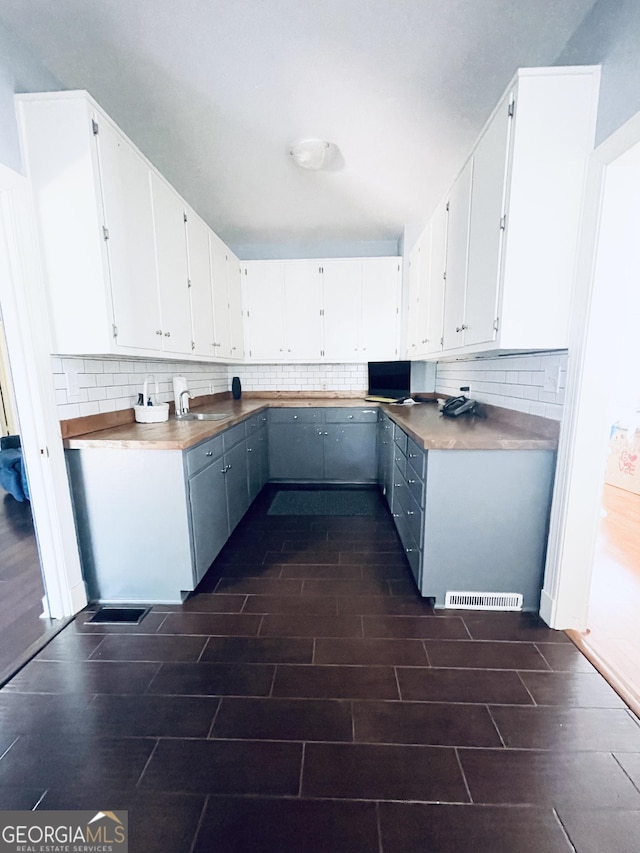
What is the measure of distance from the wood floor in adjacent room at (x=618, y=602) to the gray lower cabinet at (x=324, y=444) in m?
2.01

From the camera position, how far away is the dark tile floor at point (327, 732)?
97 cm

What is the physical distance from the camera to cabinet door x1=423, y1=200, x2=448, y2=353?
2439mm

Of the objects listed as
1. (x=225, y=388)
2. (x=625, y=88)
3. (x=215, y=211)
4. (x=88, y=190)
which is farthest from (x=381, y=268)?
(x=88, y=190)

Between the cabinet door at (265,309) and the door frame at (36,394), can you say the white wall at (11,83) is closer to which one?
the door frame at (36,394)

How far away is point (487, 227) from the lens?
1.70 m

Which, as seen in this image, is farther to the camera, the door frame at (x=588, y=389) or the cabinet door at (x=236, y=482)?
the cabinet door at (x=236, y=482)

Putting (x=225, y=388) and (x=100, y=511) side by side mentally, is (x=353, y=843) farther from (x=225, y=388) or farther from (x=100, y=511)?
(x=225, y=388)

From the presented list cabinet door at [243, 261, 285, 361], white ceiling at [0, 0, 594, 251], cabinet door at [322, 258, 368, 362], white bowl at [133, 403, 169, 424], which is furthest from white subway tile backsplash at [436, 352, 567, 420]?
white bowl at [133, 403, 169, 424]

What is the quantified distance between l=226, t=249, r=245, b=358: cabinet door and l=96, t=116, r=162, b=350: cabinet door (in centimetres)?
149

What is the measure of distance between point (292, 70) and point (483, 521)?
2446 mm

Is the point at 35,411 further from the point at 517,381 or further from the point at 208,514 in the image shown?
the point at 517,381

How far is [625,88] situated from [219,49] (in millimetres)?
1684

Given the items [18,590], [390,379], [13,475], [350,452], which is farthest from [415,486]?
[13,475]

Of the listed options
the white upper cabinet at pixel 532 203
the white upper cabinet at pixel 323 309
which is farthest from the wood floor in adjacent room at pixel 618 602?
the white upper cabinet at pixel 323 309
